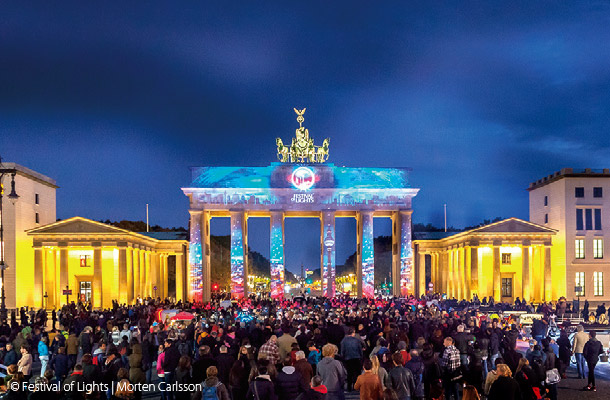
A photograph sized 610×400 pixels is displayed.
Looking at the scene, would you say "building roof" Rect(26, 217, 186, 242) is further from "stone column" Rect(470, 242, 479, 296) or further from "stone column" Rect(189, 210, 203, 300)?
"stone column" Rect(470, 242, 479, 296)

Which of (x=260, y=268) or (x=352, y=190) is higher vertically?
(x=352, y=190)

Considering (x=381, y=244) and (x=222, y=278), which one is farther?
(x=381, y=244)

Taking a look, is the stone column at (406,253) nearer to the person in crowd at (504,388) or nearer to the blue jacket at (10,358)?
the blue jacket at (10,358)

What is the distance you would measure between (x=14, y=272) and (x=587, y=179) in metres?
52.9

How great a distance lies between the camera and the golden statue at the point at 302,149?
236 ft

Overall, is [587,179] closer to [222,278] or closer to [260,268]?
[222,278]

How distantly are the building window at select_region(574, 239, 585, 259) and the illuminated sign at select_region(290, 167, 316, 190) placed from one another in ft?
86.0

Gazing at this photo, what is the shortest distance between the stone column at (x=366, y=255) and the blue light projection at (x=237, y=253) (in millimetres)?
12401

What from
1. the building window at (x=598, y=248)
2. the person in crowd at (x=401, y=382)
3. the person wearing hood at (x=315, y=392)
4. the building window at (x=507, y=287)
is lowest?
the building window at (x=507, y=287)

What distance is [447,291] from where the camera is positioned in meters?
76.1

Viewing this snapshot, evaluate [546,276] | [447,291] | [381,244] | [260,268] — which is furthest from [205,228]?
[260,268]

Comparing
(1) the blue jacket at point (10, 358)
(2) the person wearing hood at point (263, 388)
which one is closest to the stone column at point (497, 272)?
(1) the blue jacket at point (10, 358)

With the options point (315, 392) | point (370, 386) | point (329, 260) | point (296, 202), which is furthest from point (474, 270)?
point (315, 392)

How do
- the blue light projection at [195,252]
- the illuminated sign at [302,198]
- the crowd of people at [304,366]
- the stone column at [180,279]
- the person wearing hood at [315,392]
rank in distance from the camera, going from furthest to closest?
the stone column at [180,279]
the illuminated sign at [302,198]
the blue light projection at [195,252]
the crowd of people at [304,366]
the person wearing hood at [315,392]
